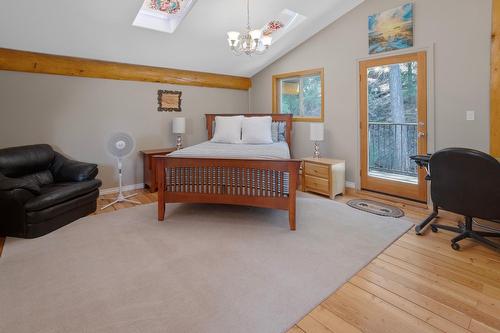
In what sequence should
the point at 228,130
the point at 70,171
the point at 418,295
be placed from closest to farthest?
the point at 418,295, the point at 70,171, the point at 228,130

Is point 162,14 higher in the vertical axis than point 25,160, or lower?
higher

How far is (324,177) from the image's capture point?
14.2ft

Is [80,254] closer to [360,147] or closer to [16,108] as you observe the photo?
[16,108]

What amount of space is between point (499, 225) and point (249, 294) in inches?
117

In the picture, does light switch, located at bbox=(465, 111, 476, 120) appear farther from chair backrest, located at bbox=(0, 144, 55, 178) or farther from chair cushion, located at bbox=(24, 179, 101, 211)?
chair backrest, located at bbox=(0, 144, 55, 178)

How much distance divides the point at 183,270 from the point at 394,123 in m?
3.50

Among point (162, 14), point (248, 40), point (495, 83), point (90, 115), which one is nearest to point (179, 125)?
point (90, 115)

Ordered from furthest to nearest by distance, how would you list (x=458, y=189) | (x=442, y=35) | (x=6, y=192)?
(x=442, y=35)
(x=6, y=192)
(x=458, y=189)

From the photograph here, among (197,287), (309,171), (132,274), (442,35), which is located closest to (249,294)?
(197,287)

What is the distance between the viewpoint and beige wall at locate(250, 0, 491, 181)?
10.6 feet

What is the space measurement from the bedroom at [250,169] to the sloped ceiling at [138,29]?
0.03 metres

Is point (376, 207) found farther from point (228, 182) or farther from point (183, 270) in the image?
point (183, 270)

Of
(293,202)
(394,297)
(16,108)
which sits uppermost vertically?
(16,108)

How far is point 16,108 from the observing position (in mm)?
3699
